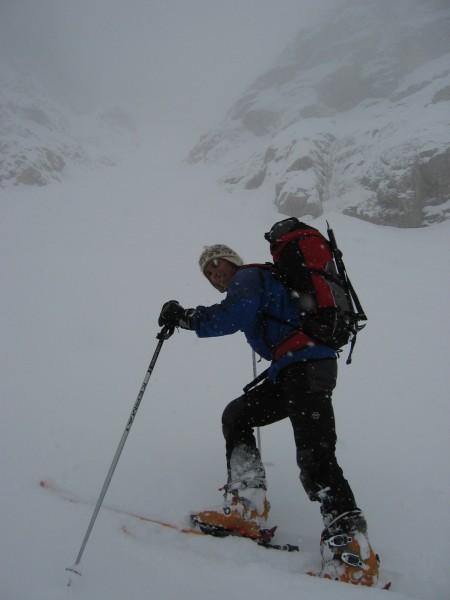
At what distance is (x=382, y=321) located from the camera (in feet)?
26.5

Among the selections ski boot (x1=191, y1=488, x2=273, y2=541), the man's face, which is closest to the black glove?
the man's face

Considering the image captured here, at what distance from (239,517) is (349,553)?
874 millimetres

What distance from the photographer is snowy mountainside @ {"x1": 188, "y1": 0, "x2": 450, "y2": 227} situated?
814 inches

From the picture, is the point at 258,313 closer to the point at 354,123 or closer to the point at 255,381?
the point at 255,381

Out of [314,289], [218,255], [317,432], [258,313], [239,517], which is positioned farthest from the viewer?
[218,255]

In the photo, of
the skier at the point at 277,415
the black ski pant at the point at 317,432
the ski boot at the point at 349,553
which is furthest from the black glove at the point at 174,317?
the ski boot at the point at 349,553

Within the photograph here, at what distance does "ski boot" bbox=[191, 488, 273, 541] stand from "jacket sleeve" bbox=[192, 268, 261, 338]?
1.38 metres

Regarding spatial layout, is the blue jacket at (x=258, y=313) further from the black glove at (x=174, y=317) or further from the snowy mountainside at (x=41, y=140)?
the snowy mountainside at (x=41, y=140)

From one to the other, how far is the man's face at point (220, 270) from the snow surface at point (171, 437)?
2.06 m

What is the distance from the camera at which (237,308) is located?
103 inches

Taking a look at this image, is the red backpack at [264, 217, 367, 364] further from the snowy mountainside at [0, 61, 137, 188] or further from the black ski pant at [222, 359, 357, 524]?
the snowy mountainside at [0, 61, 137, 188]

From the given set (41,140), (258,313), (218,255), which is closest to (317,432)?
(258,313)

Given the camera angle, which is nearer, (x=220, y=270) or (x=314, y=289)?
(x=314, y=289)

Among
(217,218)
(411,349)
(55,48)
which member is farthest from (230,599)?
(55,48)
